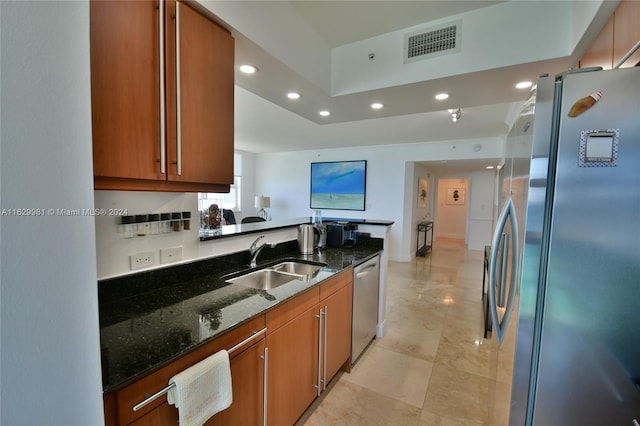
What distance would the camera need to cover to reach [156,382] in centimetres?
89

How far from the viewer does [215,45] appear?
1.36 meters

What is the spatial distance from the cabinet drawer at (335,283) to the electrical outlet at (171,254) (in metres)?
0.87

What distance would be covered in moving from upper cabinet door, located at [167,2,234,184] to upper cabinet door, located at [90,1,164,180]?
0.22 ft

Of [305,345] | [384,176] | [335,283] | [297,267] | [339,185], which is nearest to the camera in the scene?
[305,345]

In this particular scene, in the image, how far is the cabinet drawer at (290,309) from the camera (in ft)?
4.48

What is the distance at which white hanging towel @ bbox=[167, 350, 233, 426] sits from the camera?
910 mm

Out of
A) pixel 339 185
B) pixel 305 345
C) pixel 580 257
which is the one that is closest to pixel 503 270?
pixel 580 257

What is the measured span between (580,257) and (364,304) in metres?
1.66

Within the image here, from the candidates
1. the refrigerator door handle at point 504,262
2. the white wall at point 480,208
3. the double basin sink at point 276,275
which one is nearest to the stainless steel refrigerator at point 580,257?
the refrigerator door handle at point 504,262

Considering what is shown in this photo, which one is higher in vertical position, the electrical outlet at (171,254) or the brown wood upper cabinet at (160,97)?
the brown wood upper cabinet at (160,97)

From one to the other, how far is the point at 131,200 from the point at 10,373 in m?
1.11

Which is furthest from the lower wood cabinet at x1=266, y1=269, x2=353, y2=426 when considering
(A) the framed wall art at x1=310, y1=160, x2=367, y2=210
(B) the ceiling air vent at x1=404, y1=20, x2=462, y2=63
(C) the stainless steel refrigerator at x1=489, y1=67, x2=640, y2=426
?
(A) the framed wall art at x1=310, y1=160, x2=367, y2=210

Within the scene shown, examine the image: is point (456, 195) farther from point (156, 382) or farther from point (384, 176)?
point (156, 382)

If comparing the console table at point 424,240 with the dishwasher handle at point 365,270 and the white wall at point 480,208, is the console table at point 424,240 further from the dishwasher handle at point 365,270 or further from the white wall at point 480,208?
the dishwasher handle at point 365,270
